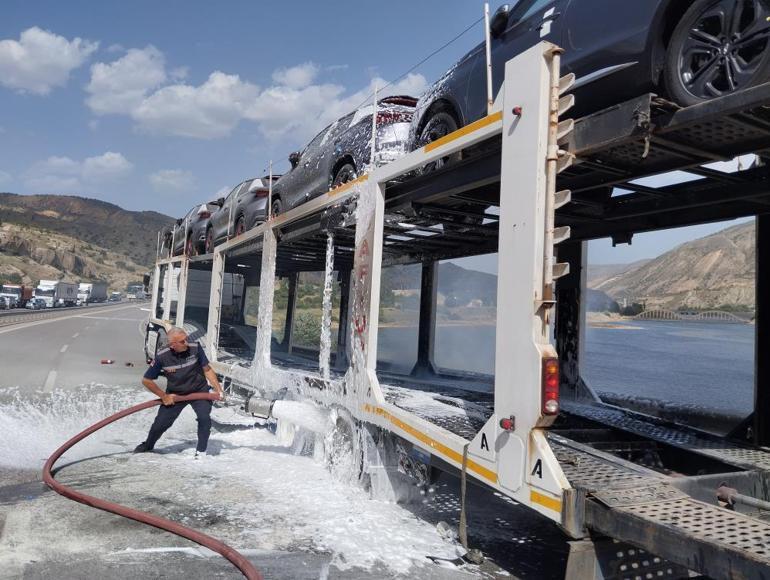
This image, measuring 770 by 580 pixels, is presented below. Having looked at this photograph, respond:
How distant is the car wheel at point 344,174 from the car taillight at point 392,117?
64 centimetres

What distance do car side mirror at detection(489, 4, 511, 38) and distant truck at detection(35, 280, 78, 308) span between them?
57062mm

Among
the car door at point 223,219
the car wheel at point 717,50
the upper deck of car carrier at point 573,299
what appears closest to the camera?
the car wheel at point 717,50

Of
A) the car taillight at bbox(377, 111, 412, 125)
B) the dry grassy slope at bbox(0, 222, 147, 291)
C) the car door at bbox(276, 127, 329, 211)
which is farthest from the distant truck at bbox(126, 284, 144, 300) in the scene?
the car taillight at bbox(377, 111, 412, 125)

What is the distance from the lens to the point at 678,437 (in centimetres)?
456

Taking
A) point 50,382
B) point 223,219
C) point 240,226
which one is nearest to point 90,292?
point 50,382

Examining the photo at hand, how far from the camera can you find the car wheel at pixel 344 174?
21.9 feet

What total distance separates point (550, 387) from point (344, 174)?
4318 mm

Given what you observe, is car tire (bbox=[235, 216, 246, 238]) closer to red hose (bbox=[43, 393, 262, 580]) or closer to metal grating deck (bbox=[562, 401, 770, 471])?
red hose (bbox=[43, 393, 262, 580])

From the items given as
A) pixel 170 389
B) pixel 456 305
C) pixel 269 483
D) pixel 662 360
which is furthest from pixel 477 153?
pixel 456 305

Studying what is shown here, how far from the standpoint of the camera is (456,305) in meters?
27.9

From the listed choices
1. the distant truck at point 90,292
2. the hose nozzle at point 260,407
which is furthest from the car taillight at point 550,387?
the distant truck at point 90,292

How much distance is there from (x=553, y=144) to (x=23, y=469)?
5.54 m

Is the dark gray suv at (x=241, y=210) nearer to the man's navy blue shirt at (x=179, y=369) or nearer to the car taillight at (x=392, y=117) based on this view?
the man's navy blue shirt at (x=179, y=369)

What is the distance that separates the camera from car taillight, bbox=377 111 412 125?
622 centimetres
